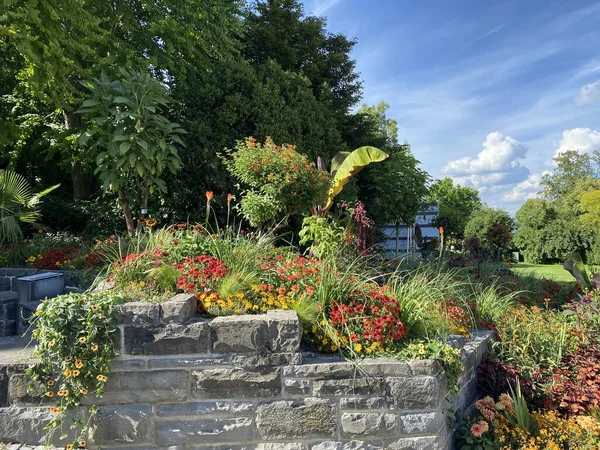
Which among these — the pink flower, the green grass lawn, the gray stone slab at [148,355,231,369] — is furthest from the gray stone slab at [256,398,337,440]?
the green grass lawn

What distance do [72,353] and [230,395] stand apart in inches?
41.5

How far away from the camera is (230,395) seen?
9.97 ft

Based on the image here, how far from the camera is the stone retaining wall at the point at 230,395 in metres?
3.00

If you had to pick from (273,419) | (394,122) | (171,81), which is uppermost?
(394,122)

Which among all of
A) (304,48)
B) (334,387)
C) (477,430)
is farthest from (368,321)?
(304,48)

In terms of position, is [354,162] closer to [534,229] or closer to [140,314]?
[140,314]

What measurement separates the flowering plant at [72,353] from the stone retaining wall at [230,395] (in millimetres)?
110

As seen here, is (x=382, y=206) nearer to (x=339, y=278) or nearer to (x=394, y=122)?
(x=339, y=278)

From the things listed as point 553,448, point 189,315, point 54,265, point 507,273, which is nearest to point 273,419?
point 189,315

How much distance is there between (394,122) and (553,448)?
26.3m

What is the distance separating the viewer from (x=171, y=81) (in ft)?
35.9

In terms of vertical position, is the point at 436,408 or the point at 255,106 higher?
the point at 255,106

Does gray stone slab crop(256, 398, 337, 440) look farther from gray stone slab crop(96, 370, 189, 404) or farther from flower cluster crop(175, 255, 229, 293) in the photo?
flower cluster crop(175, 255, 229, 293)

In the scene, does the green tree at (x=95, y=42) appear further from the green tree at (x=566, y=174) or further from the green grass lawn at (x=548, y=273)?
the green tree at (x=566, y=174)
